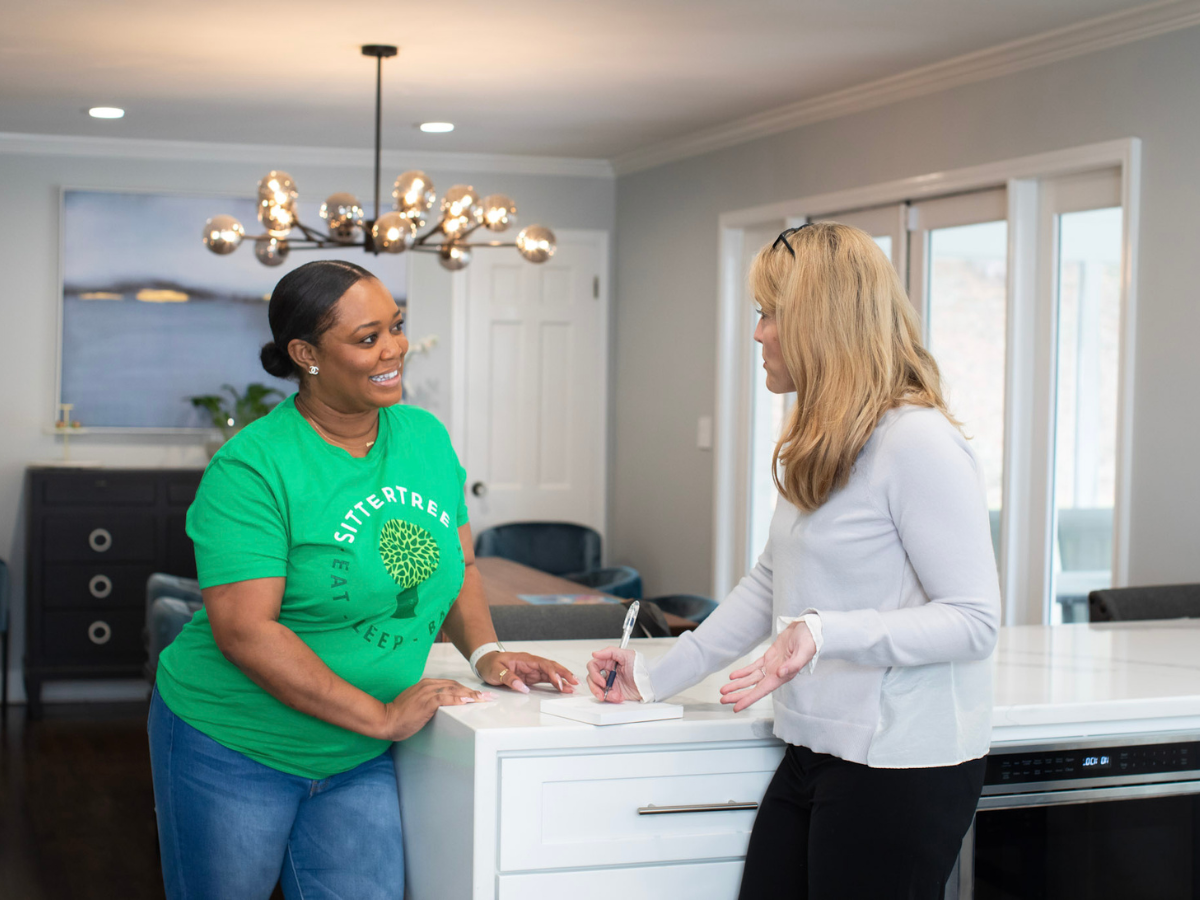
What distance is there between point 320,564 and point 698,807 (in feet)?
1.89

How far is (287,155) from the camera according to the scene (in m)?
5.91

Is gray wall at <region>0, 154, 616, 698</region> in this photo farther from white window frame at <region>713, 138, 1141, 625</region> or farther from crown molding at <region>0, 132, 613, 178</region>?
white window frame at <region>713, 138, 1141, 625</region>

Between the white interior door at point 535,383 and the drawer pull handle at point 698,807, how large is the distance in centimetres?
455

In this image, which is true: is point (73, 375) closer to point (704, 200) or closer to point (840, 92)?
point (704, 200)

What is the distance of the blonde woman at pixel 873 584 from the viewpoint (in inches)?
52.6

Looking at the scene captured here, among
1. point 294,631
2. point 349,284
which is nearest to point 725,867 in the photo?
point 294,631

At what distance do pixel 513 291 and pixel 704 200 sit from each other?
44.9 inches

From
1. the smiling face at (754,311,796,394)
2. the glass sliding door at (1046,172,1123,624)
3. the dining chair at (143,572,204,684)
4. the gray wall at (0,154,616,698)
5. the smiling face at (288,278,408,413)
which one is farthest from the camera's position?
the gray wall at (0,154,616,698)

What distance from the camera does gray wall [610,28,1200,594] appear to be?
11.5ft

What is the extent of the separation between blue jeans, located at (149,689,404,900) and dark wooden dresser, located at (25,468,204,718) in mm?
4068

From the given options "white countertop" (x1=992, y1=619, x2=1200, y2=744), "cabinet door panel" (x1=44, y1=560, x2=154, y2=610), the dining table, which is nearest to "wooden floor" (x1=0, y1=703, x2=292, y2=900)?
"cabinet door panel" (x1=44, y1=560, x2=154, y2=610)

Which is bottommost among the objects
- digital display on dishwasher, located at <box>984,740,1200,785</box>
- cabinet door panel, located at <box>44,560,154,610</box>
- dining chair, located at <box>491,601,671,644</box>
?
cabinet door panel, located at <box>44,560,154,610</box>

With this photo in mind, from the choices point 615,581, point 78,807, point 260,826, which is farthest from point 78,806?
point 260,826

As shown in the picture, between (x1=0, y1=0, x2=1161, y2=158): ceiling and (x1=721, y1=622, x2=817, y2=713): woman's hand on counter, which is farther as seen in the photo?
(x1=0, y1=0, x2=1161, y2=158): ceiling
